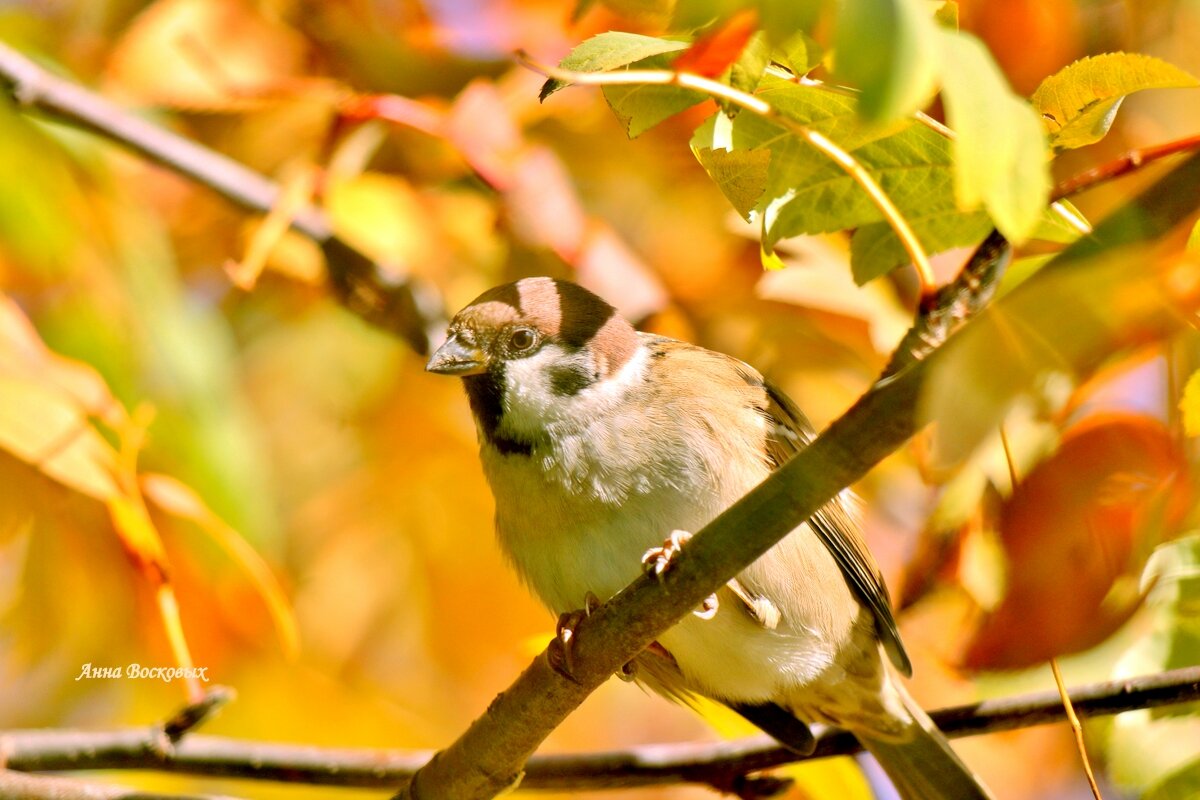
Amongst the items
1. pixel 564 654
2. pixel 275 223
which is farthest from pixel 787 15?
pixel 275 223

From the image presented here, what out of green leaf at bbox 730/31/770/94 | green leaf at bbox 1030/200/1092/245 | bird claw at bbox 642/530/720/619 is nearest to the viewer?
green leaf at bbox 730/31/770/94

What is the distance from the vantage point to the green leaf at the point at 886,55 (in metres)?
1.14

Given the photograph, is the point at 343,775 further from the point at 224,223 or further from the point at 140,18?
the point at 140,18

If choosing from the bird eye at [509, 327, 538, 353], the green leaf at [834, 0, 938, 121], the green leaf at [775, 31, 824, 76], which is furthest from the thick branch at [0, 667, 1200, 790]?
the green leaf at [834, 0, 938, 121]

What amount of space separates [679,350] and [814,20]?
213 cm

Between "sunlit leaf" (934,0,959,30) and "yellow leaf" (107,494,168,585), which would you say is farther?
"yellow leaf" (107,494,168,585)

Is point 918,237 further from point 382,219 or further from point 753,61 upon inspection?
point 382,219

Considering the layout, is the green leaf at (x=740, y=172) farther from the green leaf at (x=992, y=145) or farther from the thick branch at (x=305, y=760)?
the thick branch at (x=305, y=760)

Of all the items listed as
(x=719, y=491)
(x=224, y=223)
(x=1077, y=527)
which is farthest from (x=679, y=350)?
(x=224, y=223)

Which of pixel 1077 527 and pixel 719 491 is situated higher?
pixel 719 491

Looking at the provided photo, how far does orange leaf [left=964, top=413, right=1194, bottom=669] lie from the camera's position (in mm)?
2279

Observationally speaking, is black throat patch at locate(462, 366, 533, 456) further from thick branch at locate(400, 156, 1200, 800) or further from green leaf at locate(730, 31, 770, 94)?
green leaf at locate(730, 31, 770, 94)

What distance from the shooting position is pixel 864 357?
3.57m

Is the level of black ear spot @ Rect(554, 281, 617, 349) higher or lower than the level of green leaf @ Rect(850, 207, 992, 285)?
higher
